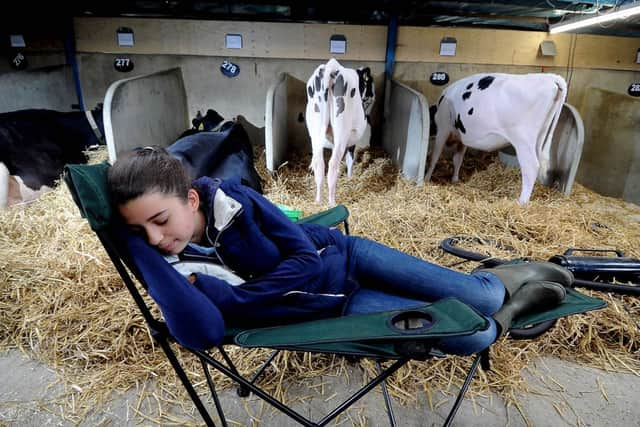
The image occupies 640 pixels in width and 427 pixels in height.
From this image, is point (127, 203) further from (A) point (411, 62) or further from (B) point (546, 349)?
(A) point (411, 62)

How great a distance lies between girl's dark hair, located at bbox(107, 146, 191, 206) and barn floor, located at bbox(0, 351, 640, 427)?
33.9 inches

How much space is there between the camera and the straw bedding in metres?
1.38

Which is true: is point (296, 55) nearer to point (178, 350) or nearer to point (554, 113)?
point (554, 113)

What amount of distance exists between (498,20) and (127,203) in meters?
6.14

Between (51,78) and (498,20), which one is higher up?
(498,20)

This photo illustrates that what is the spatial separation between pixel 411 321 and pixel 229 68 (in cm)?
409

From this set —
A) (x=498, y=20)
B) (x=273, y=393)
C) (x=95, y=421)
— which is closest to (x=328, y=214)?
(x=273, y=393)

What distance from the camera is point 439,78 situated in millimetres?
4406

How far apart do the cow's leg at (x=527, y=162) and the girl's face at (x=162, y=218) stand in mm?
2941

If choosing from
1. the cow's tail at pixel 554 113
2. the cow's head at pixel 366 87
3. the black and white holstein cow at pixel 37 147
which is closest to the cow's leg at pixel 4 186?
the black and white holstein cow at pixel 37 147

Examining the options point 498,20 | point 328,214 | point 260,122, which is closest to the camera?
point 328,214

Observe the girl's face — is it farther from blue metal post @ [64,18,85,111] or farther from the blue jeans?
blue metal post @ [64,18,85,111]

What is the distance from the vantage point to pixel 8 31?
13.0 ft

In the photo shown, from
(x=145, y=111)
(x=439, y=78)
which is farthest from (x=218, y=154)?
(x=439, y=78)
